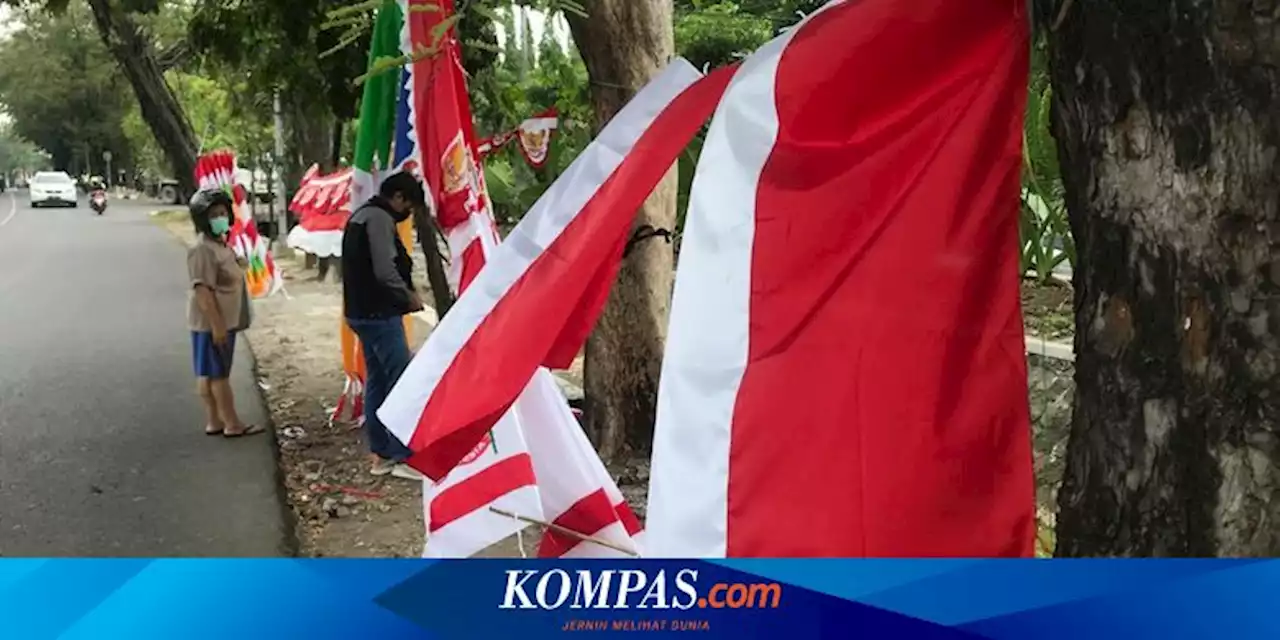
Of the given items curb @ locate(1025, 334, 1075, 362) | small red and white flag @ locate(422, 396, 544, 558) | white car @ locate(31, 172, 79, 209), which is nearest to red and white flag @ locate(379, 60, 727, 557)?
small red and white flag @ locate(422, 396, 544, 558)

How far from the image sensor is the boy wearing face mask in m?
7.13

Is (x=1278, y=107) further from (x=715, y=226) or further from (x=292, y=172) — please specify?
(x=292, y=172)

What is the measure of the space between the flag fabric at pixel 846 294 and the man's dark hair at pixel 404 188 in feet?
11.8

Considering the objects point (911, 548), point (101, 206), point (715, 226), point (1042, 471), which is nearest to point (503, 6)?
point (1042, 471)

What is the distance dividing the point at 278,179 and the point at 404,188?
16706mm

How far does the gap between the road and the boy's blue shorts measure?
1.56 ft

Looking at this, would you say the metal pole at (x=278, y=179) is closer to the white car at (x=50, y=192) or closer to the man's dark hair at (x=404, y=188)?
the man's dark hair at (x=404, y=188)

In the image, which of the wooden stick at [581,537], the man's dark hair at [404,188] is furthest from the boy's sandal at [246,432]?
the wooden stick at [581,537]

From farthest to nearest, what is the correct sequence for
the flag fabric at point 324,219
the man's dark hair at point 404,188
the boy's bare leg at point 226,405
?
the flag fabric at point 324,219, the boy's bare leg at point 226,405, the man's dark hair at point 404,188

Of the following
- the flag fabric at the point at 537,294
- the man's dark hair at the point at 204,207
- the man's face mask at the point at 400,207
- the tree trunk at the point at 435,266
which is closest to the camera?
the flag fabric at the point at 537,294

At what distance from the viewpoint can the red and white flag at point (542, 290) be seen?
91.2 inches

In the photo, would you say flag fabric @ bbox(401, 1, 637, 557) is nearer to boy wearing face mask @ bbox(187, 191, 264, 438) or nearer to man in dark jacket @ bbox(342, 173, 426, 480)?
man in dark jacket @ bbox(342, 173, 426, 480)

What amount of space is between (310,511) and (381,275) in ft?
4.22

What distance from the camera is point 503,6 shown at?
16.7ft
